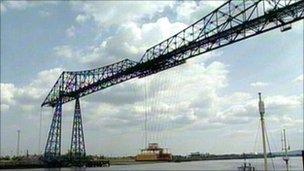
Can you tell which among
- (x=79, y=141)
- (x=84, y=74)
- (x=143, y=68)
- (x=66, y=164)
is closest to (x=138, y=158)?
(x=66, y=164)

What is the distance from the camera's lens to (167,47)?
5303cm

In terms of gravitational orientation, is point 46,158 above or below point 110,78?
below

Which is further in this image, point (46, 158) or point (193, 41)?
point (46, 158)

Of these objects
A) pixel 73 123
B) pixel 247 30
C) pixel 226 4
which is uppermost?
pixel 226 4

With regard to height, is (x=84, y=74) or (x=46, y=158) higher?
(x=84, y=74)

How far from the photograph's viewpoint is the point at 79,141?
85.8 meters

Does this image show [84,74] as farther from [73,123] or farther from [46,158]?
[46,158]

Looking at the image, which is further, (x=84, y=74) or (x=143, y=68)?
(x=84, y=74)

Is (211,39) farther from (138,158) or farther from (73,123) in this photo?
(138,158)

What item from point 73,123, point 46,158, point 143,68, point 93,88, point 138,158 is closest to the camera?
point 143,68

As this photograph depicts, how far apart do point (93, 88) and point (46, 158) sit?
2441cm

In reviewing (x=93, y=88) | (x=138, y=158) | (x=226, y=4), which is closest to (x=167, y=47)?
(x=226, y=4)

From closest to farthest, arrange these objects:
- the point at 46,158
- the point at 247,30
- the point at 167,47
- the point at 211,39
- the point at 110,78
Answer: the point at 247,30
the point at 211,39
the point at 167,47
the point at 110,78
the point at 46,158

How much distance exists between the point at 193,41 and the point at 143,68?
1261 cm
